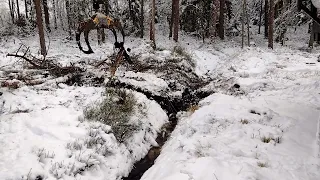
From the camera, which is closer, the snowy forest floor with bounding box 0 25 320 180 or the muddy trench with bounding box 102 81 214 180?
the snowy forest floor with bounding box 0 25 320 180

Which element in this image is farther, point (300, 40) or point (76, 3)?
point (300, 40)

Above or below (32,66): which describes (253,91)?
below

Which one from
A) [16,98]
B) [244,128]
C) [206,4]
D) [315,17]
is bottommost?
[244,128]

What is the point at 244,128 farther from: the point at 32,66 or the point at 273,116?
the point at 32,66

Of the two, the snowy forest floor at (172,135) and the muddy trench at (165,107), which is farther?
the muddy trench at (165,107)

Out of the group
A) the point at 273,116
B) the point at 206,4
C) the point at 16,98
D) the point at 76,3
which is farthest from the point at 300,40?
the point at 16,98

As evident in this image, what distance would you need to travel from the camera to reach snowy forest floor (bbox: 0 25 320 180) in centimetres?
594

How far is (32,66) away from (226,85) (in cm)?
753

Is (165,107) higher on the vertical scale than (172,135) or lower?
higher

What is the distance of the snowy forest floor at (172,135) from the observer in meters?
5.94

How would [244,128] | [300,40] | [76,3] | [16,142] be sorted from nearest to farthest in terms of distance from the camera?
[16,142] < [244,128] < [76,3] < [300,40]

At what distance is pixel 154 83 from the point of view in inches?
498

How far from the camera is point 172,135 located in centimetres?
915

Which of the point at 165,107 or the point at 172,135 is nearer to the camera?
the point at 172,135
